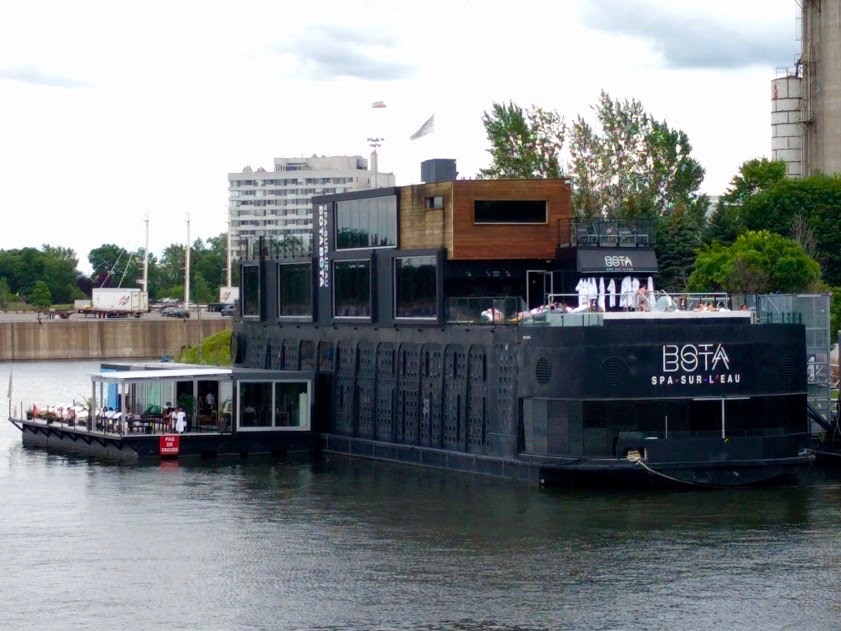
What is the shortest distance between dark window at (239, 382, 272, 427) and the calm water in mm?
5301

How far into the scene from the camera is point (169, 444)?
53219mm

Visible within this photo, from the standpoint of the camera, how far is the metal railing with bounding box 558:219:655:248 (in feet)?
164

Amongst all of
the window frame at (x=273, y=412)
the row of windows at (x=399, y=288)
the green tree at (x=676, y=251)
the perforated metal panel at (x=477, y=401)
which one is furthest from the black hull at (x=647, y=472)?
the green tree at (x=676, y=251)

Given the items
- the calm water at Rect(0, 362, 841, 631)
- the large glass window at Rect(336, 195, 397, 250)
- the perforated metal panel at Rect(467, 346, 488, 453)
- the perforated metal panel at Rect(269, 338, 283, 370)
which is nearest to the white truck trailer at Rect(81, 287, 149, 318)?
the perforated metal panel at Rect(269, 338, 283, 370)

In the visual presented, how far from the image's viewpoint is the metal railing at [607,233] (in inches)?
1965

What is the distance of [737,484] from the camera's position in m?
44.1

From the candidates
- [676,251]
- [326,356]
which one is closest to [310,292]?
[326,356]

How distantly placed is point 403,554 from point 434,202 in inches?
692

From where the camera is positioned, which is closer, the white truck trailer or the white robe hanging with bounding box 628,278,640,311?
the white robe hanging with bounding box 628,278,640,311

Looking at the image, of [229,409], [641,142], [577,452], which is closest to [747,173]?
[641,142]

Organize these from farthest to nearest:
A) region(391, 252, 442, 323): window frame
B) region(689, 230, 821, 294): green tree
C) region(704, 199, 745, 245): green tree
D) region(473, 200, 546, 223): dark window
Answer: region(704, 199, 745, 245): green tree, region(689, 230, 821, 294): green tree, region(391, 252, 442, 323): window frame, region(473, 200, 546, 223): dark window

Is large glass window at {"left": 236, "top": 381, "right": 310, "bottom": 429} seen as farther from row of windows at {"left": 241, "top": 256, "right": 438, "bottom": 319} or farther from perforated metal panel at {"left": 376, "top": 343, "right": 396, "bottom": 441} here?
perforated metal panel at {"left": 376, "top": 343, "right": 396, "bottom": 441}

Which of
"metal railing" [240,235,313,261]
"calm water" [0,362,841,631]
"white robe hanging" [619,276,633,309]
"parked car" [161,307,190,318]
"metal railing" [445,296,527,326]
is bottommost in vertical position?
"calm water" [0,362,841,631]

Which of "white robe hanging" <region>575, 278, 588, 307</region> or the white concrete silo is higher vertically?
the white concrete silo
